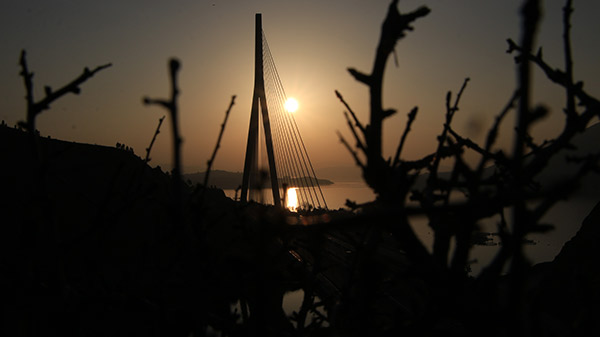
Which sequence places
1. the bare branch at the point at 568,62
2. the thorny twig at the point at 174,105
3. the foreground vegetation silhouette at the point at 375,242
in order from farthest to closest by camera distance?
the bare branch at the point at 568,62, the thorny twig at the point at 174,105, the foreground vegetation silhouette at the point at 375,242

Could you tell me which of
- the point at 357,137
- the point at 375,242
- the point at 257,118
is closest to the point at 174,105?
the point at 357,137

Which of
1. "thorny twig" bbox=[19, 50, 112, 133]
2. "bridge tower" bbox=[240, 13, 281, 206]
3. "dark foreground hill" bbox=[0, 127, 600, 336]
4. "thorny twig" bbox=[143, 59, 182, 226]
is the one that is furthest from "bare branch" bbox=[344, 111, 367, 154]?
"bridge tower" bbox=[240, 13, 281, 206]

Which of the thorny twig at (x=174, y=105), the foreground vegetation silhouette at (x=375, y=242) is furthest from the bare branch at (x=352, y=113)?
the thorny twig at (x=174, y=105)

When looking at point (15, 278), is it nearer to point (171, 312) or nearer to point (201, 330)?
point (171, 312)

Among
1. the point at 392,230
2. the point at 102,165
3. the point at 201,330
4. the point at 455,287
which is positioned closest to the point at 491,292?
the point at 455,287

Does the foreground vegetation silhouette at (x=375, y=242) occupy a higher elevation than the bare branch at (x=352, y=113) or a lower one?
lower

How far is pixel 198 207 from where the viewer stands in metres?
1.75

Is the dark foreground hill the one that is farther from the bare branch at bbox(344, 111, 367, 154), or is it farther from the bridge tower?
the bridge tower

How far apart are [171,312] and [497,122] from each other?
157cm

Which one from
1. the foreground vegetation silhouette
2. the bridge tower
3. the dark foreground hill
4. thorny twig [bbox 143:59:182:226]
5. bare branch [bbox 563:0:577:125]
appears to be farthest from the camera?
the bridge tower

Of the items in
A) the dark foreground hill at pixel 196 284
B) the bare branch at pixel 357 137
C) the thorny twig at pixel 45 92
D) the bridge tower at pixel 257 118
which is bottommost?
the dark foreground hill at pixel 196 284

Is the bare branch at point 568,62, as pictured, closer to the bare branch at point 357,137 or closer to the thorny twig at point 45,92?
the bare branch at point 357,137

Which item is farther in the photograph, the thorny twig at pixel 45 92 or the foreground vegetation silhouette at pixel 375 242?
the thorny twig at pixel 45 92

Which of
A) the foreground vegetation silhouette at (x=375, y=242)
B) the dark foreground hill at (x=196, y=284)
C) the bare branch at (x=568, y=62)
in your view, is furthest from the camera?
the bare branch at (x=568, y=62)
